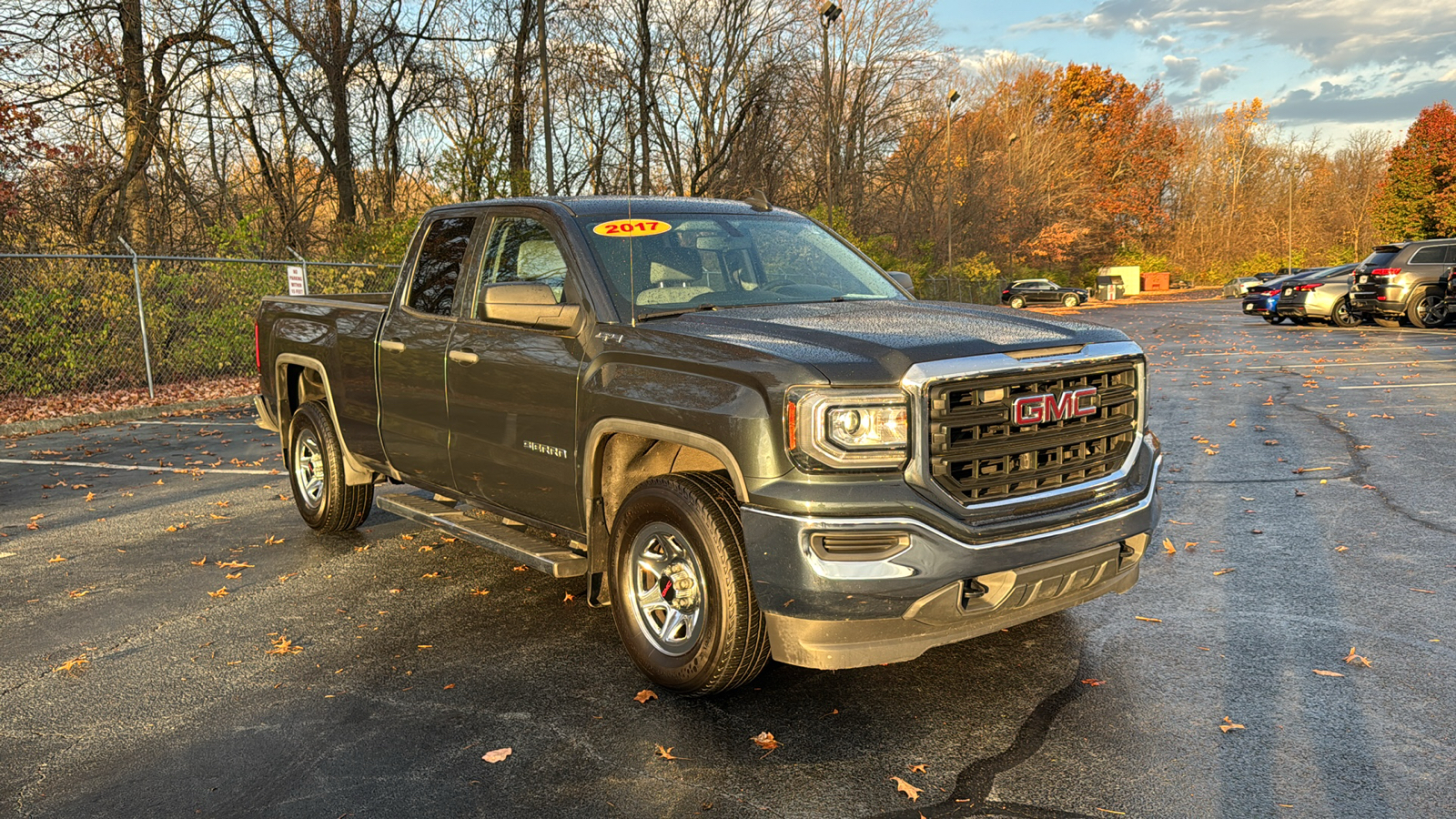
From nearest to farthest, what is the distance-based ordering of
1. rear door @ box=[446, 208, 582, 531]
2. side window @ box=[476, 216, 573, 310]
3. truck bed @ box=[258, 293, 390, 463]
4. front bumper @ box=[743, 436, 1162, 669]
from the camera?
front bumper @ box=[743, 436, 1162, 669] → rear door @ box=[446, 208, 582, 531] → side window @ box=[476, 216, 573, 310] → truck bed @ box=[258, 293, 390, 463]

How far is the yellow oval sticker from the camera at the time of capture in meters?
5.09

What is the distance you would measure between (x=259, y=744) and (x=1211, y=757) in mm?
3357

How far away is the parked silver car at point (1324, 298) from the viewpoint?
26000 millimetres

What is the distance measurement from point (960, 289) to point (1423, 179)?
1953 cm

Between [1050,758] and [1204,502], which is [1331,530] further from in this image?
[1050,758]

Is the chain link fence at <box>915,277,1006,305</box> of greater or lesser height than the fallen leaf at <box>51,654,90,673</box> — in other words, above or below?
above

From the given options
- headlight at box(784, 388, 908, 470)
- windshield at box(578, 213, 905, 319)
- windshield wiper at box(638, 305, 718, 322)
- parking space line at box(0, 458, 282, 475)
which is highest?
windshield at box(578, 213, 905, 319)

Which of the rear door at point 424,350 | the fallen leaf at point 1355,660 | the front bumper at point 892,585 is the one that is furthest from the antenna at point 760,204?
the fallen leaf at point 1355,660

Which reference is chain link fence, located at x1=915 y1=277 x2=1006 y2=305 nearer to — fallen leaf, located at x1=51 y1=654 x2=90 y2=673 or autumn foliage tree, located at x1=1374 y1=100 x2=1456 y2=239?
autumn foliage tree, located at x1=1374 y1=100 x2=1456 y2=239

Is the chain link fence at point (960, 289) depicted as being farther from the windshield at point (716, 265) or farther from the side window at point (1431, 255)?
the windshield at point (716, 265)

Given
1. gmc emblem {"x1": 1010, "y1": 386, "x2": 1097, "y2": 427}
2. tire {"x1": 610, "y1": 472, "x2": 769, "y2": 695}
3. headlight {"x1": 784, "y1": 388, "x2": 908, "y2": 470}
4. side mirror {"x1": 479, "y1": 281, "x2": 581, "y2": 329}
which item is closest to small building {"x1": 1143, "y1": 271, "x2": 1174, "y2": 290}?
gmc emblem {"x1": 1010, "y1": 386, "x2": 1097, "y2": 427}

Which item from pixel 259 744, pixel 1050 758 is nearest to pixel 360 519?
pixel 259 744

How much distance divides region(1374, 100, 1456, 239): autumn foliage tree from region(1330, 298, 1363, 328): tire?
20082 millimetres

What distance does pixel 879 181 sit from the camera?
5228 cm
